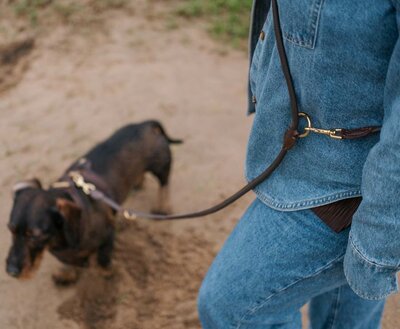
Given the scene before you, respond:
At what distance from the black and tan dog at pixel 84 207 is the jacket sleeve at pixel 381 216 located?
1761 mm

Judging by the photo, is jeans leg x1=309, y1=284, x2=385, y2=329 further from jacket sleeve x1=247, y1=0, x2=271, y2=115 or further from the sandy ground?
the sandy ground

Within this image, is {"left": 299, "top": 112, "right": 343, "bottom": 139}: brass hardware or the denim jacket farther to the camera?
{"left": 299, "top": 112, "right": 343, "bottom": 139}: brass hardware

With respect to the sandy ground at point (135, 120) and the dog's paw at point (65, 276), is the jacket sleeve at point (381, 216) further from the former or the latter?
the dog's paw at point (65, 276)

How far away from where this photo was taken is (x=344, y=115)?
4.40 feet

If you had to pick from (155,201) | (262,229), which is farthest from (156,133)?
(262,229)

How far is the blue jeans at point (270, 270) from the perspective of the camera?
1.49m

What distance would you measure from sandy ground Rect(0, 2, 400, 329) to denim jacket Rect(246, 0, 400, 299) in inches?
67.5

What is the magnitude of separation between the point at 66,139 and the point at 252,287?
9.60 ft

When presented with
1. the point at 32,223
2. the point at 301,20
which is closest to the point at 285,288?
the point at 301,20

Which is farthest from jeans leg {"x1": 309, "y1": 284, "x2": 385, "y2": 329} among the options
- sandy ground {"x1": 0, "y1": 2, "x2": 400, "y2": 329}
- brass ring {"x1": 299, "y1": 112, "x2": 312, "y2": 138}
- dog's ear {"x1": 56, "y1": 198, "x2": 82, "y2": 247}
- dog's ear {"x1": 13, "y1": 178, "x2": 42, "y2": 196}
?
dog's ear {"x1": 13, "y1": 178, "x2": 42, "y2": 196}

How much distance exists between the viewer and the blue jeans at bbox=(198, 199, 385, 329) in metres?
1.49

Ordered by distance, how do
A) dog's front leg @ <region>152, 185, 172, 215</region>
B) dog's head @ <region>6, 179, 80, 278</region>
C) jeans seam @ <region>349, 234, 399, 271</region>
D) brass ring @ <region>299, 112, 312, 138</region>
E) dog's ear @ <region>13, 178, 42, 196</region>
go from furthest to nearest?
dog's front leg @ <region>152, 185, 172, 215</region> < dog's ear @ <region>13, 178, 42, 196</region> < dog's head @ <region>6, 179, 80, 278</region> < brass ring @ <region>299, 112, 312, 138</region> < jeans seam @ <region>349, 234, 399, 271</region>

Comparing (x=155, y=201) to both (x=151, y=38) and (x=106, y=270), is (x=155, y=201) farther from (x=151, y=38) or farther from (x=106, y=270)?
(x=151, y=38)

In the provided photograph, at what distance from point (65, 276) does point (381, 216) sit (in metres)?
2.30
